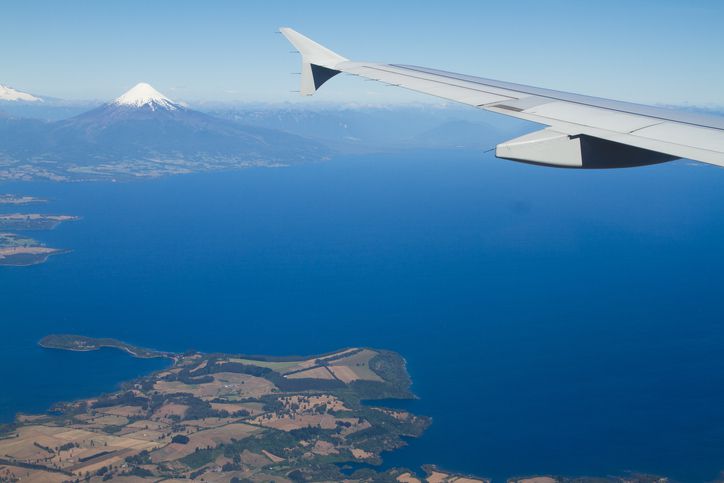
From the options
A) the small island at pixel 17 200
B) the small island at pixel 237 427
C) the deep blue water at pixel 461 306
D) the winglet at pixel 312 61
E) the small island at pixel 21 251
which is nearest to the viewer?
the winglet at pixel 312 61

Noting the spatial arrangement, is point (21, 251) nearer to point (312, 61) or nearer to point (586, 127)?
point (312, 61)

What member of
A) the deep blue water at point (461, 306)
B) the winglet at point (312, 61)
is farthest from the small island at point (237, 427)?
the winglet at point (312, 61)

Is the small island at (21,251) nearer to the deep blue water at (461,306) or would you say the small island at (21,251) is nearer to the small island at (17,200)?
the deep blue water at (461,306)

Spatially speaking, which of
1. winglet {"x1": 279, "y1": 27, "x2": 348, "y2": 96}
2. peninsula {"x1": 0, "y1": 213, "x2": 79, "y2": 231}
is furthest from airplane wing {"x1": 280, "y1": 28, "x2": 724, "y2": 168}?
peninsula {"x1": 0, "y1": 213, "x2": 79, "y2": 231}

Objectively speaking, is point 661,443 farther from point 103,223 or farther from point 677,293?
point 103,223

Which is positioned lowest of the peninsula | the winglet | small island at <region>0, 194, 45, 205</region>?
the peninsula

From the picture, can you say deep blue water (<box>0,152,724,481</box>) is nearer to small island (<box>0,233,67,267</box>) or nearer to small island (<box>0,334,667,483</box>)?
small island (<box>0,334,667,483</box>)
